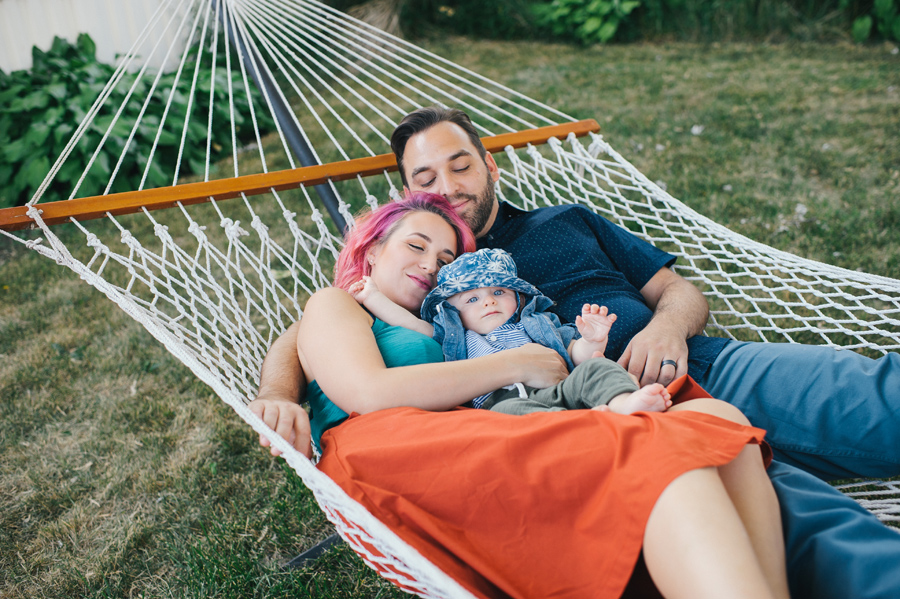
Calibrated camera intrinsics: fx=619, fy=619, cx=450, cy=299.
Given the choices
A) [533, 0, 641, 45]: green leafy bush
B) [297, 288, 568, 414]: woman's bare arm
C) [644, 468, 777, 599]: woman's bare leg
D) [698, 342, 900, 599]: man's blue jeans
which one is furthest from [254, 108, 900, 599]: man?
[533, 0, 641, 45]: green leafy bush

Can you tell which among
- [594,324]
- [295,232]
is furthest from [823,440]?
[295,232]

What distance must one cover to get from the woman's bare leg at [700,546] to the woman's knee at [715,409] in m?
0.17

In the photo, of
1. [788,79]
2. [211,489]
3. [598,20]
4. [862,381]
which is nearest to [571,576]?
[862,381]

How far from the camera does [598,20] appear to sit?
6.17 metres

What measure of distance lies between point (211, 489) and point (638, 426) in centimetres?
131

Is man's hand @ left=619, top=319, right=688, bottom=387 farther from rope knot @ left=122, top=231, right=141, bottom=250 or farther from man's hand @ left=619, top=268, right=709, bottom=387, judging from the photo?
rope knot @ left=122, top=231, right=141, bottom=250

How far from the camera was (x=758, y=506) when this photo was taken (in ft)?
2.84

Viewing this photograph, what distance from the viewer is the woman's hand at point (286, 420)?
1035mm

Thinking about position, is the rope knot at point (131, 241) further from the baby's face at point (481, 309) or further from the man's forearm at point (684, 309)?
the man's forearm at point (684, 309)

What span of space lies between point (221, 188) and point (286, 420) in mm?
990

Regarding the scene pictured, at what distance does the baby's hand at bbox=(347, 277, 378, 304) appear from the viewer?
4.31 ft

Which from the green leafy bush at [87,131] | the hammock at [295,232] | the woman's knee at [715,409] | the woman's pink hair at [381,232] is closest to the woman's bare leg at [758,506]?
the woman's knee at [715,409]

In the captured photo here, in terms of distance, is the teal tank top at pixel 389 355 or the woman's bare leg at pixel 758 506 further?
the teal tank top at pixel 389 355

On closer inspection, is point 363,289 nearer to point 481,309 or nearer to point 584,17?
point 481,309
